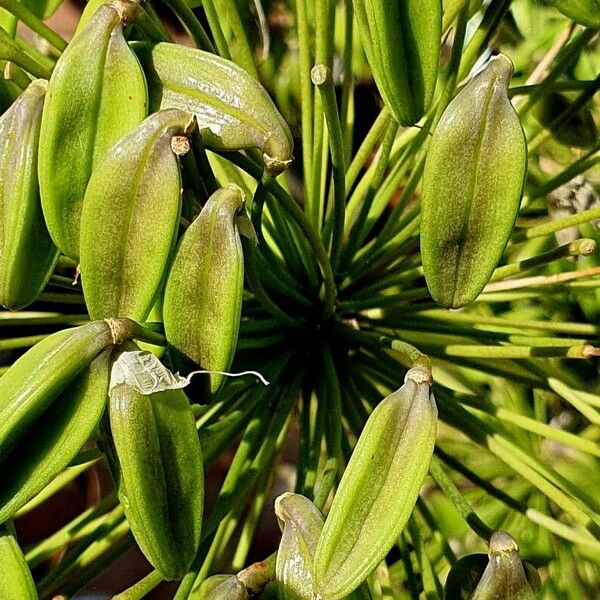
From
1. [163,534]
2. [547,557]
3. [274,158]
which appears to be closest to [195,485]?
[163,534]

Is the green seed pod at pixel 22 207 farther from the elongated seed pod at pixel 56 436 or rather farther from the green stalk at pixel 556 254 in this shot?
the green stalk at pixel 556 254

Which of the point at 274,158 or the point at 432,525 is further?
the point at 432,525

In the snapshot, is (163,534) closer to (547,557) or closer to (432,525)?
(432,525)

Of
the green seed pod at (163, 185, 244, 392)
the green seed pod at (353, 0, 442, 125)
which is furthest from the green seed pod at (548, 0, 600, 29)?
the green seed pod at (163, 185, 244, 392)

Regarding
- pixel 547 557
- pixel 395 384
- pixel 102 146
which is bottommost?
pixel 547 557

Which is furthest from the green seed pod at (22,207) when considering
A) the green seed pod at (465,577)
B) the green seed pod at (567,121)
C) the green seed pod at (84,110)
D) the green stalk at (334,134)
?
the green seed pod at (567,121)

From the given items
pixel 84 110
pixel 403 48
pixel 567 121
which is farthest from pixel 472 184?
pixel 567 121

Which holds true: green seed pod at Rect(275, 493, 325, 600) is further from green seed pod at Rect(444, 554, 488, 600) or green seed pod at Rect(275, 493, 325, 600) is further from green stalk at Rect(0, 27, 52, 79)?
green stalk at Rect(0, 27, 52, 79)
